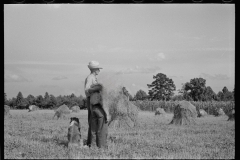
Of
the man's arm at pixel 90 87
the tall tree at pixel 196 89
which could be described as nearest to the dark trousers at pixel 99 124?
the man's arm at pixel 90 87

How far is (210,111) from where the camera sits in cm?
3525

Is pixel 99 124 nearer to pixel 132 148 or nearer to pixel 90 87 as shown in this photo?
pixel 90 87

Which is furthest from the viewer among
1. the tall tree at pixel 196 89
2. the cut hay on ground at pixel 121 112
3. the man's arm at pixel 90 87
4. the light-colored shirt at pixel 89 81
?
the tall tree at pixel 196 89

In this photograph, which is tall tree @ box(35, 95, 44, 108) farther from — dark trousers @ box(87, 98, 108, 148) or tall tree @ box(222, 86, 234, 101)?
dark trousers @ box(87, 98, 108, 148)

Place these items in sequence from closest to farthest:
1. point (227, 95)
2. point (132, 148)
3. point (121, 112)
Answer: point (132, 148) → point (121, 112) → point (227, 95)

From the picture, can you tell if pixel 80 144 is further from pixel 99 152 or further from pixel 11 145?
pixel 11 145

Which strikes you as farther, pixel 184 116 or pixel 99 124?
pixel 184 116

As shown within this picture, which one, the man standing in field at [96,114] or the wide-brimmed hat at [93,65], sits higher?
the wide-brimmed hat at [93,65]

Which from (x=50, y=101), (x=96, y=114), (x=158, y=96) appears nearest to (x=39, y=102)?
(x=50, y=101)

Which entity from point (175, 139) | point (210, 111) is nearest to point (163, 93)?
point (210, 111)

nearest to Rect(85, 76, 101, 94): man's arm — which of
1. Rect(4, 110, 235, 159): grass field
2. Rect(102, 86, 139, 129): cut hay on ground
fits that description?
Rect(4, 110, 235, 159): grass field

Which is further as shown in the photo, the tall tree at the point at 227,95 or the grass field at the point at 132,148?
the tall tree at the point at 227,95

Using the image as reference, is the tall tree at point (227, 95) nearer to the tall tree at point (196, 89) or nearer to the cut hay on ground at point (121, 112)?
the tall tree at point (196, 89)
